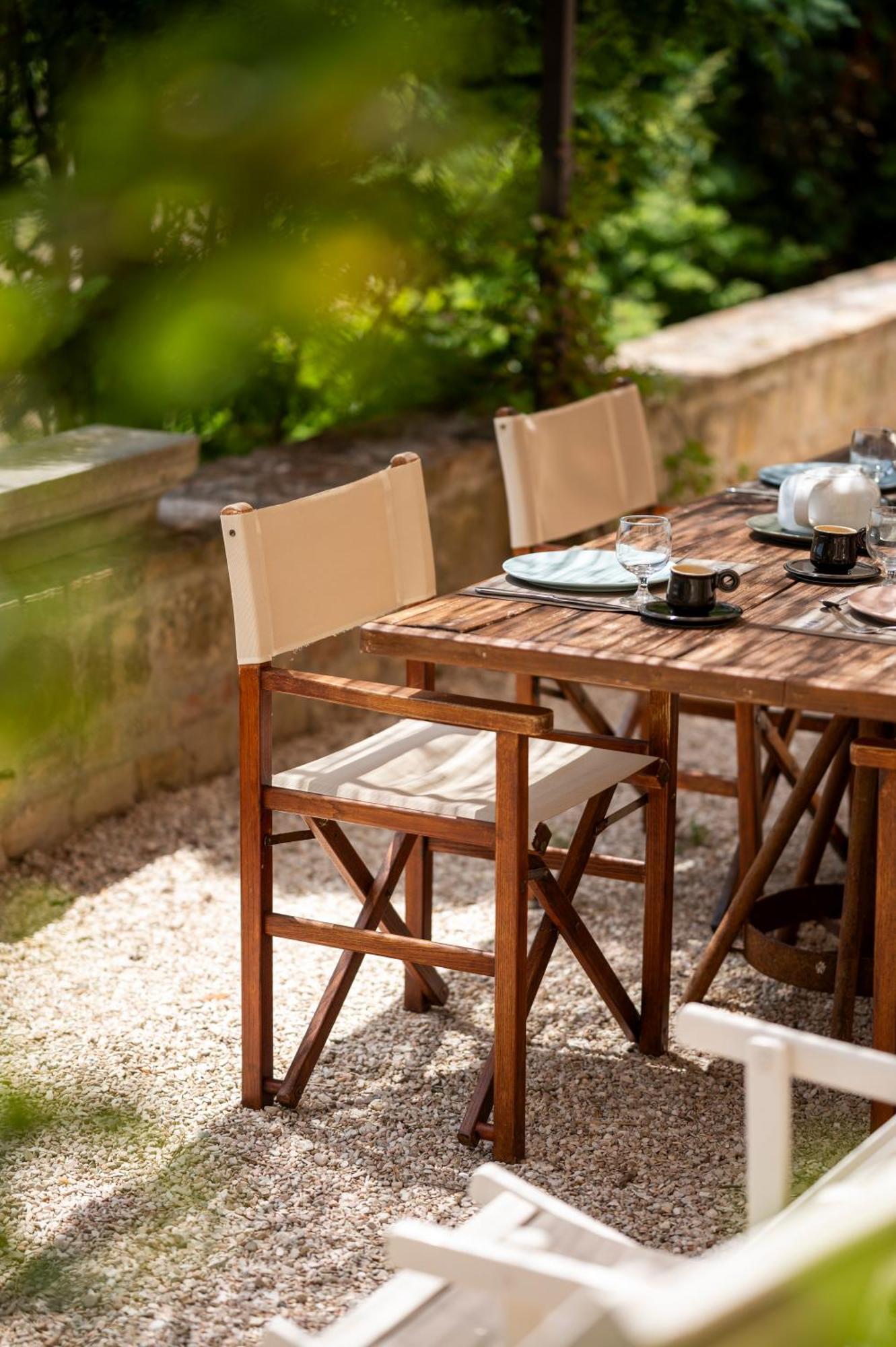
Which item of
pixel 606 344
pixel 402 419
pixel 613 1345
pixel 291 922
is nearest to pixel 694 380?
pixel 606 344

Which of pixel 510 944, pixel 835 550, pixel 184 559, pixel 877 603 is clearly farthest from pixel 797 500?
pixel 184 559

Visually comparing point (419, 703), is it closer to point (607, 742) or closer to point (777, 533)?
point (607, 742)

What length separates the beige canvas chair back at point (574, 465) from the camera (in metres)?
3.15

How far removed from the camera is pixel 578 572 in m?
2.48

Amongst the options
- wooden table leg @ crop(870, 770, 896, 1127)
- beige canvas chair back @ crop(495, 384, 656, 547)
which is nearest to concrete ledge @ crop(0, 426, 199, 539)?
beige canvas chair back @ crop(495, 384, 656, 547)

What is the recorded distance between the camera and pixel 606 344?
4.86 metres

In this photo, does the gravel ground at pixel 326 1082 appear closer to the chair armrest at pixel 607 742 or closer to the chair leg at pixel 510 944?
the chair leg at pixel 510 944

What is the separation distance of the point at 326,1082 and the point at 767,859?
0.84 m

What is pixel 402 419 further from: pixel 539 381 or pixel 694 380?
pixel 694 380

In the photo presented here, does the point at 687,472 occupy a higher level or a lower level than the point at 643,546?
lower

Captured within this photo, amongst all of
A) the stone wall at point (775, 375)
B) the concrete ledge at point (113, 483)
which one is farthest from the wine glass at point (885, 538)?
the stone wall at point (775, 375)

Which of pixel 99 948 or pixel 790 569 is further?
pixel 99 948

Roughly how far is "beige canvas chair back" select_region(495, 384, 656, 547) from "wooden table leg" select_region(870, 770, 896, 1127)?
1184mm

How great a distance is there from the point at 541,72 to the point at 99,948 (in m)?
2.84
